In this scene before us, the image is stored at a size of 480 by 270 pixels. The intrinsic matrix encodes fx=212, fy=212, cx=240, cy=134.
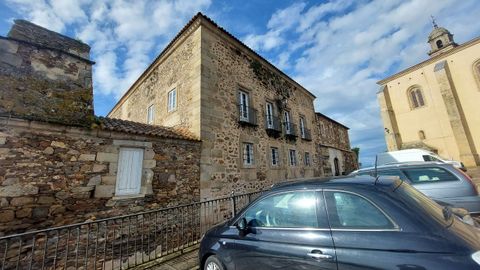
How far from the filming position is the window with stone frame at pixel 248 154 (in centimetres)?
1034

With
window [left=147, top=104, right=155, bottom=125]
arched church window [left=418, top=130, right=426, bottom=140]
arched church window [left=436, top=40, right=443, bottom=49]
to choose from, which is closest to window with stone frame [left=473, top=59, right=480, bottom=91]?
arched church window [left=418, top=130, right=426, bottom=140]

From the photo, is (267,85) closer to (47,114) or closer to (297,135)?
(297,135)

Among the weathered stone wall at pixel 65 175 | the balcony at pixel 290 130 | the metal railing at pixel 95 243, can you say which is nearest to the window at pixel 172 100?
the weathered stone wall at pixel 65 175

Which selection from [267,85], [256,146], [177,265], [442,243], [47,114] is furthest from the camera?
[267,85]

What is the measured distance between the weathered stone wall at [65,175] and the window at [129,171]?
14 centimetres

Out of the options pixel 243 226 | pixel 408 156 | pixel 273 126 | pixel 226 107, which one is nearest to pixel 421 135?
pixel 408 156

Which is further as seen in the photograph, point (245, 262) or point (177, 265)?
point (177, 265)

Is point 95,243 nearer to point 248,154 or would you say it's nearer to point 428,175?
point 248,154

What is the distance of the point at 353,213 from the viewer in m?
2.09

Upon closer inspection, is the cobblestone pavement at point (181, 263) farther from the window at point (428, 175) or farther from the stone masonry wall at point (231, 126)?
the window at point (428, 175)

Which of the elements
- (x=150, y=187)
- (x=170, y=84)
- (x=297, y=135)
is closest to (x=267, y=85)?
(x=297, y=135)

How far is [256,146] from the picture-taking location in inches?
430

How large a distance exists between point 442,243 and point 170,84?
11.3 m

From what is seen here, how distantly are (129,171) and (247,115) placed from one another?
250 inches
